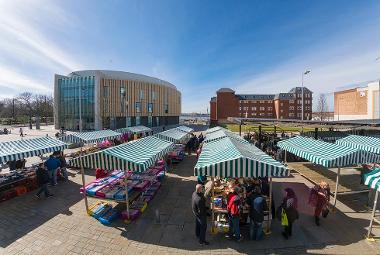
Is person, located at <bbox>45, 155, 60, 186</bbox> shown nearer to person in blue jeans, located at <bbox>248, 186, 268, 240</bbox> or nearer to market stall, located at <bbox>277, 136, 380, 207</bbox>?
person in blue jeans, located at <bbox>248, 186, 268, 240</bbox>

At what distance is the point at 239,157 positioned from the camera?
6531 mm

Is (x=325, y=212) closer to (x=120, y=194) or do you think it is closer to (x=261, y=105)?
(x=120, y=194)

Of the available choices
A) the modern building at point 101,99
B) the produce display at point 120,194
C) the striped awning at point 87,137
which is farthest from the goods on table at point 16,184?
the modern building at point 101,99

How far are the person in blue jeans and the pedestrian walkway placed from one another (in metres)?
0.21

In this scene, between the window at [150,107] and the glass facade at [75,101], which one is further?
the window at [150,107]

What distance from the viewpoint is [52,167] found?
10820 millimetres

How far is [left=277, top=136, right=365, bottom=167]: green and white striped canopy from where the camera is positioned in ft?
27.9

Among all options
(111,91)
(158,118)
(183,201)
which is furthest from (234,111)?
(183,201)

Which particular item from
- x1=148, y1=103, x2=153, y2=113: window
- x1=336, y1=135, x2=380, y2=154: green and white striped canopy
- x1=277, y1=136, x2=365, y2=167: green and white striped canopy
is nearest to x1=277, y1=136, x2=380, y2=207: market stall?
x1=277, y1=136, x2=365, y2=167: green and white striped canopy

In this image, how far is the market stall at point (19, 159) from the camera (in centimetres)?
952

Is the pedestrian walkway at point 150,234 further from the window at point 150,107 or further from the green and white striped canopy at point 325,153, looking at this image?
the window at point 150,107

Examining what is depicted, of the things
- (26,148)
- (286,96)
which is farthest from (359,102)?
(26,148)

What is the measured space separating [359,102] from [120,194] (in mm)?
78262

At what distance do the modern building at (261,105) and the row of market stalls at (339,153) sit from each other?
7004 centimetres
